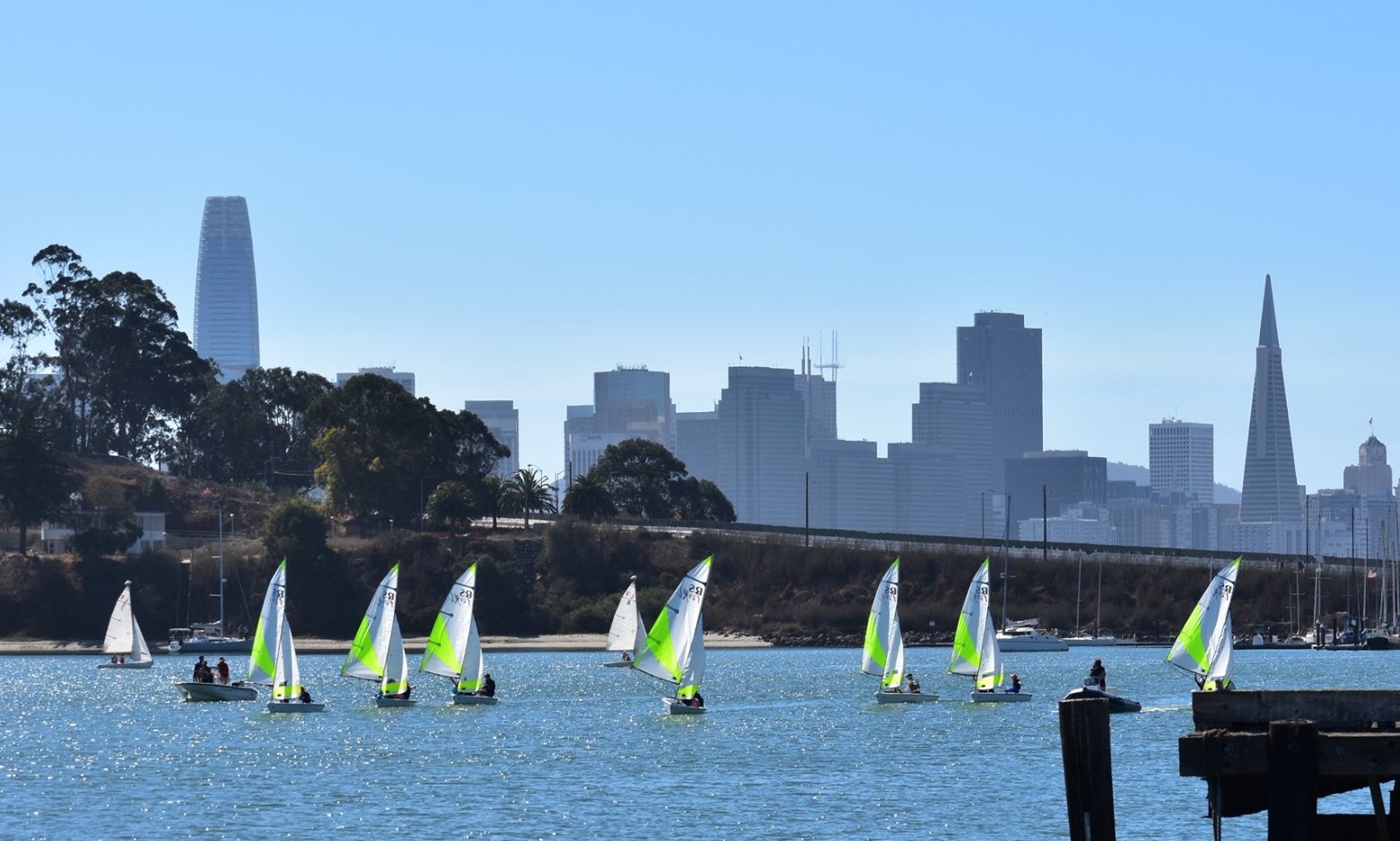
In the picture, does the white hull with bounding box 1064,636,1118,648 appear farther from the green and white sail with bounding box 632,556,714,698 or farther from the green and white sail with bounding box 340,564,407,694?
the green and white sail with bounding box 632,556,714,698

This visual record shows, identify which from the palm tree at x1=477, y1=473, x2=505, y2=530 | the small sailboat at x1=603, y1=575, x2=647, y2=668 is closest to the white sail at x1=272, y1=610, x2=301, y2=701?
the small sailboat at x1=603, y1=575, x2=647, y2=668

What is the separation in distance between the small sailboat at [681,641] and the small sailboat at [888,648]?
744 cm

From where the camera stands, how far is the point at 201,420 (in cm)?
15900

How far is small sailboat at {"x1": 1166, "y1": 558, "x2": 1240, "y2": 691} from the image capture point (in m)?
60.7

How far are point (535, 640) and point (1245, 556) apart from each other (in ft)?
164

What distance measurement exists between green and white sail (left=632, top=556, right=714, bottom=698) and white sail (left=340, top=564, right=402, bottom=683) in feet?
28.6

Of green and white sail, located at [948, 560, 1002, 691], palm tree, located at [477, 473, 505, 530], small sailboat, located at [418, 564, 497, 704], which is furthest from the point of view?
palm tree, located at [477, 473, 505, 530]

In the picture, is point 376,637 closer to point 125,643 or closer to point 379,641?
point 379,641

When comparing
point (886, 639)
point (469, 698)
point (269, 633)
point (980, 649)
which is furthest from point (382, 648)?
point (980, 649)

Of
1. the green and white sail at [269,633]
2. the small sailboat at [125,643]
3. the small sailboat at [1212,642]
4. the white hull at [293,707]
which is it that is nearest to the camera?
the small sailboat at [1212,642]

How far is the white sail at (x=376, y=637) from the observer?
68.1m

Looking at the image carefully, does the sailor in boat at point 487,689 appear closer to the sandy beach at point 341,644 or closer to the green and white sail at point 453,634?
the green and white sail at point 453,634

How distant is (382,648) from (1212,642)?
1010 inches

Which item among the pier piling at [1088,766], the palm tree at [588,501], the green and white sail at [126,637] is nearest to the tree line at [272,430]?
the palm tree at [588,501]
